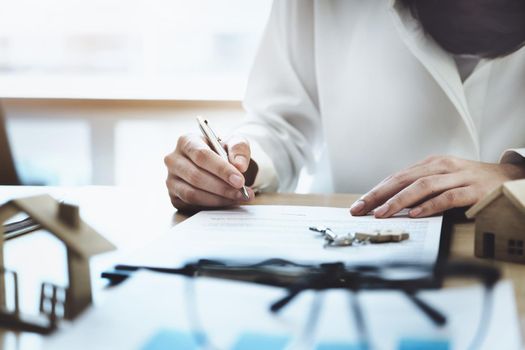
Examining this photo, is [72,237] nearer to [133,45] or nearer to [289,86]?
[289,86]

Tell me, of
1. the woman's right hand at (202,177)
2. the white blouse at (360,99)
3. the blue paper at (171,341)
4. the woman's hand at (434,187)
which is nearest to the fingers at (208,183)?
the woman's right hand at (202,177)

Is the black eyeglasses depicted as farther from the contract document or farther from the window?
the window

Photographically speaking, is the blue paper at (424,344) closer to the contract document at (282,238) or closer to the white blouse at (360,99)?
the contract document at (282,238)

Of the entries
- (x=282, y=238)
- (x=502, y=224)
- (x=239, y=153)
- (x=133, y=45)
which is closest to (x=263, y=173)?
(x=239, y=153)

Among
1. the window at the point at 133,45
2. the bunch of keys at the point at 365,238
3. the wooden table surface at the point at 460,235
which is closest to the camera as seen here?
the wooden table surface at the point at 460,235

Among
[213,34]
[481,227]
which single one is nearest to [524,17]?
[481,227]

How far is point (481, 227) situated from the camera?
650 mm

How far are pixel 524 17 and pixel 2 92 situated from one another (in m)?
2.16

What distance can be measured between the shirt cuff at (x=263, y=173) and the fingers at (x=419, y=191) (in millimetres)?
300

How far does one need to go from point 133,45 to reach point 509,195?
2158 mm

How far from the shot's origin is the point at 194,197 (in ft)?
2.99

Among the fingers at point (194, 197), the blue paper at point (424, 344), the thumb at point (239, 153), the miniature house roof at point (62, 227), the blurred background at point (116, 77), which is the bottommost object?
the blurred background at point (116, 77)

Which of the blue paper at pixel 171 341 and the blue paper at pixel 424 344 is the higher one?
the blue paper at pixel 424 344

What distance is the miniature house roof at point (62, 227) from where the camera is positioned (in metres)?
0.45
